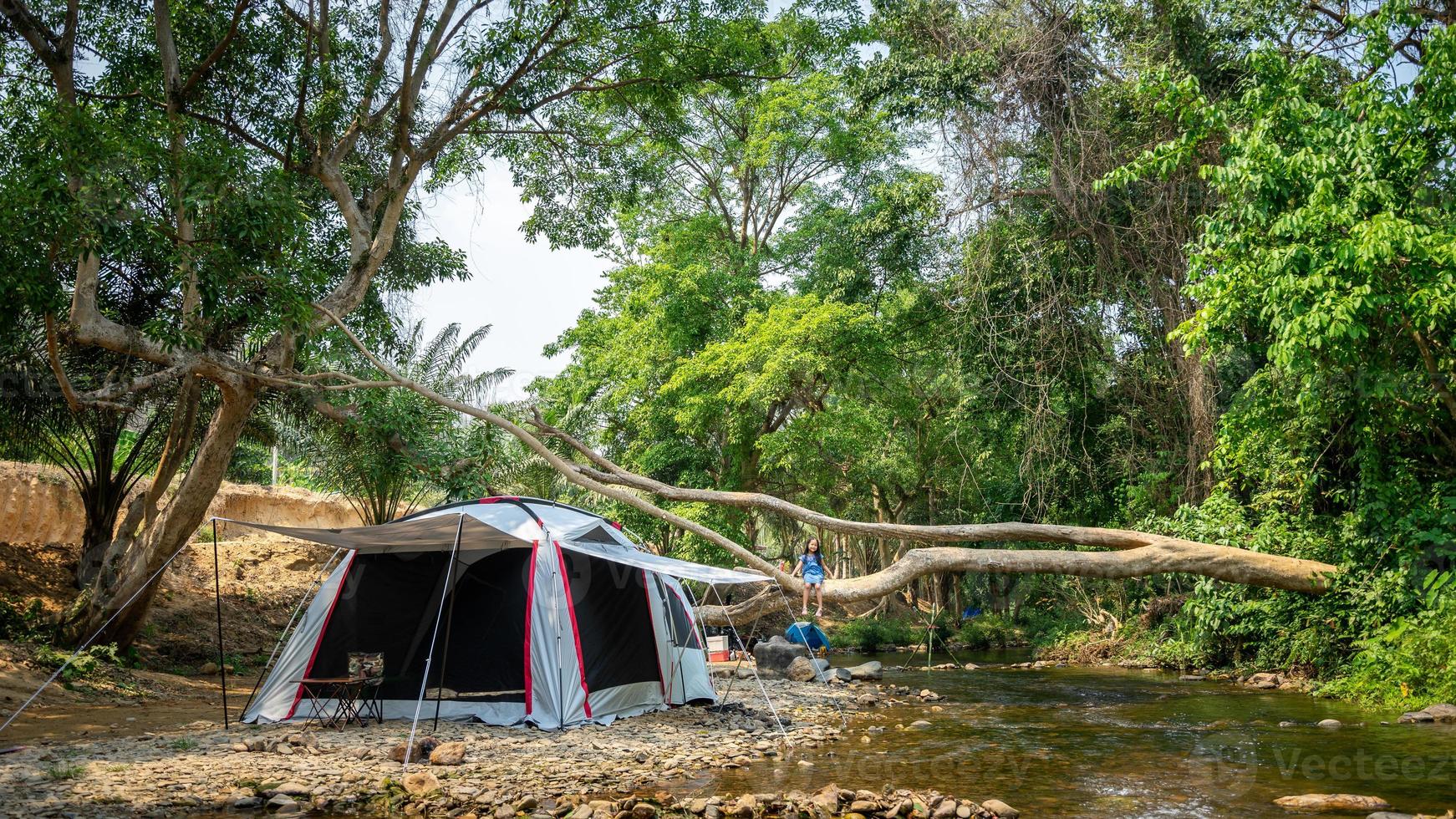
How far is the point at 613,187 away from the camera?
47.0 feet

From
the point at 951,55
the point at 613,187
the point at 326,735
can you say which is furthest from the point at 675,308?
the point at 326,735

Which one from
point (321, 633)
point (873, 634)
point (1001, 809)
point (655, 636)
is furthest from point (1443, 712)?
point (873, 634)

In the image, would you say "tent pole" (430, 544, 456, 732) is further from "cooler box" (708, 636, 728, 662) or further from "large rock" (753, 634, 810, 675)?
"cooler box" (708, 636, 728, 662)

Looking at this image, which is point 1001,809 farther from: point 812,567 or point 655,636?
point 812,567

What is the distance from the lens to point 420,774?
6.14 meters

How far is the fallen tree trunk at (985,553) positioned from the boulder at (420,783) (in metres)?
4.15

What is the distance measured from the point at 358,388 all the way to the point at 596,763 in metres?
7.16

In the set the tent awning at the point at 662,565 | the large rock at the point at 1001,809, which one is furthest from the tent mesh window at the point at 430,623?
the large rock at the point at 1001,809

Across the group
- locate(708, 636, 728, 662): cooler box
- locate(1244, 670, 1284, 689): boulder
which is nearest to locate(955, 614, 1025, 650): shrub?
locate(708, 636, 728, 662): cooler box

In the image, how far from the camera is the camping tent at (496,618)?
27.6ft

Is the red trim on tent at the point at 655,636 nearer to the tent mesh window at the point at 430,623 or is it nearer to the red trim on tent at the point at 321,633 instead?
the tent mesh window at the point at 430,623

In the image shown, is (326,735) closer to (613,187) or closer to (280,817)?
(280,817)

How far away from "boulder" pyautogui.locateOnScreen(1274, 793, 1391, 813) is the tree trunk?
10.8 meters

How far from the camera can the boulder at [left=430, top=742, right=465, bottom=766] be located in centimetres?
668
